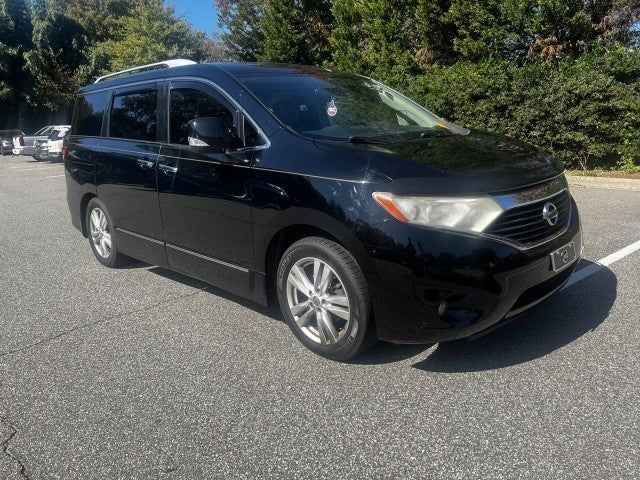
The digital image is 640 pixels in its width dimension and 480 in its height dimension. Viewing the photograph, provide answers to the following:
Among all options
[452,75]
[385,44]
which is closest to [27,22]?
[385,44]

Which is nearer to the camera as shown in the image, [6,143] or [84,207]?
[84,207]

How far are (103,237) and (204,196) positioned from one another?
2234 millimetres

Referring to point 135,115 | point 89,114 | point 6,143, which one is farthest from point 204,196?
point 6,143

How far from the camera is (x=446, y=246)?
295 centimetres

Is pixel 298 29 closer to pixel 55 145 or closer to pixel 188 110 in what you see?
pixel 55 145

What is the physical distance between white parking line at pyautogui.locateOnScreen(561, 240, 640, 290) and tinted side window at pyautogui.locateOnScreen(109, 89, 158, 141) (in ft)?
11.6

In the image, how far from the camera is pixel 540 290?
3320mm

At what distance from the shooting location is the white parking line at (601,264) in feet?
15.4

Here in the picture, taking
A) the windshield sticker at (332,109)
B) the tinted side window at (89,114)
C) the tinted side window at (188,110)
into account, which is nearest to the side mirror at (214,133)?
the tinted side window at (188,110)

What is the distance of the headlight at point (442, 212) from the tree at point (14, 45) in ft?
135

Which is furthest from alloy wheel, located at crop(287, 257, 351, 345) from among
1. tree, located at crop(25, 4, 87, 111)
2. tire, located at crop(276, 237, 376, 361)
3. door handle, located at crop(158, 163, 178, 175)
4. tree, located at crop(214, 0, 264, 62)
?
tree, located at crop(25, 4, 87, 111)

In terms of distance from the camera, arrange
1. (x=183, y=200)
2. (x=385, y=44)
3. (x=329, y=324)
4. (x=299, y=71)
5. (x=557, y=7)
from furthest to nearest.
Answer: (x=385, y=44), (x=557, y=7), (x=299, y=71), (x=183, y=200), (x=329, y=324)

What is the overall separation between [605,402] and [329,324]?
4.99 feet

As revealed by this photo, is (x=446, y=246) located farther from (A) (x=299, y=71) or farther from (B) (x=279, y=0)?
(B) (x=279, y=0)
